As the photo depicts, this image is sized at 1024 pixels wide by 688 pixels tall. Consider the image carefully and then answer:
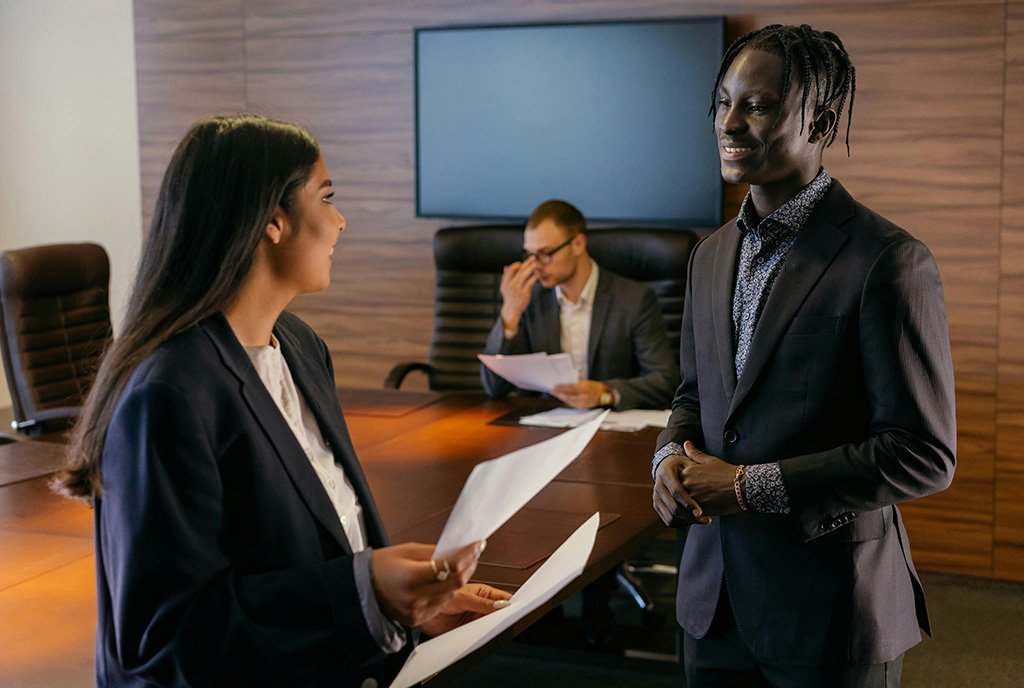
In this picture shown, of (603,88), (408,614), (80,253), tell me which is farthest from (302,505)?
(603,88)

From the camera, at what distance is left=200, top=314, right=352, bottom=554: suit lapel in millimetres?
1426

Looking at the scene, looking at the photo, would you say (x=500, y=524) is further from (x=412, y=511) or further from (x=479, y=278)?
(x=479, y=278)

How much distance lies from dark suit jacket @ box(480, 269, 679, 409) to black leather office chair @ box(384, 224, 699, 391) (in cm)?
14

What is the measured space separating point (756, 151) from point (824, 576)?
0.62 meters

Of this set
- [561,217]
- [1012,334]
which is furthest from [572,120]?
[1012,334]

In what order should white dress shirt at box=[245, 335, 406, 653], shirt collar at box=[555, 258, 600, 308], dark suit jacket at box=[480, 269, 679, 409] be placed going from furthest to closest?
shirt collar at box=[555, 258, 600, 308] → dark suit jacket at box=[480, 269, 679, 409] → white dress shirt at box=[245, 335, 406, 653]

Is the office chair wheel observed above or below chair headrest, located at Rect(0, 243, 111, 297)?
below

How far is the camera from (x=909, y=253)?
1678mm

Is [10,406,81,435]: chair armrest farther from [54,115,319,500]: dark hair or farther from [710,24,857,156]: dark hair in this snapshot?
[710,24,857,156]: dark hair

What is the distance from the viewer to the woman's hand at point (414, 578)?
4.51 ft

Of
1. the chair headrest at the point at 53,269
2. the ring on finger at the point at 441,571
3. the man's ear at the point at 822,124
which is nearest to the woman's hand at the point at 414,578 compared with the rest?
the ring on finger at the point at 441,571

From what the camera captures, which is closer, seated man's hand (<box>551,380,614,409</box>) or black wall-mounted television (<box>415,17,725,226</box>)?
seated man's hand (<box>551,380,614,409</box>)

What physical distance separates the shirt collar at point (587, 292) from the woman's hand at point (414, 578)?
116 inches

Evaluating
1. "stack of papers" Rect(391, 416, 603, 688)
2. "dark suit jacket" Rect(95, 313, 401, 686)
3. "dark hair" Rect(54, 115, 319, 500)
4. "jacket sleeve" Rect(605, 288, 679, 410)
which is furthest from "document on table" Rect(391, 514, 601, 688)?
"jacket sleeve" Rect(605, 288, 679, 410)
